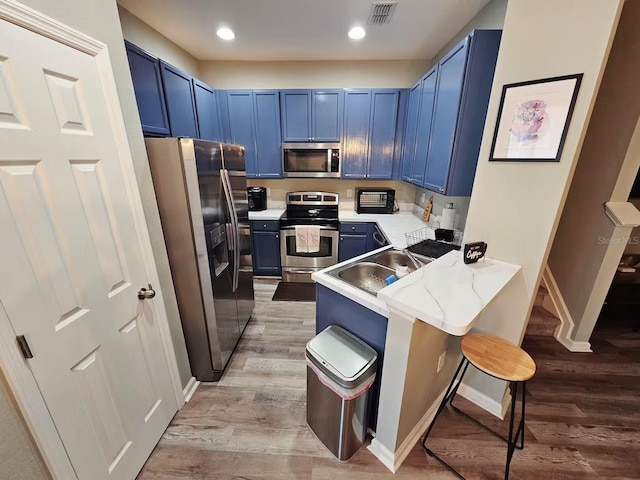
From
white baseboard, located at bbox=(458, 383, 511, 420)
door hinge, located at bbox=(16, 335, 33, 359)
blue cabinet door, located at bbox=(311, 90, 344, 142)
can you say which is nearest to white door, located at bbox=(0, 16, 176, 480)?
door hinge, located at bbox=(16, 335, 33, 359)

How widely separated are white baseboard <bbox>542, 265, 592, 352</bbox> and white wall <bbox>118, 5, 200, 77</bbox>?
4157mm

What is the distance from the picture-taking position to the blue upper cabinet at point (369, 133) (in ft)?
10.8

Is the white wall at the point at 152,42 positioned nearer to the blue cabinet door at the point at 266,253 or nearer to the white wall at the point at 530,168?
the blue cabinet door at the point at 266,253

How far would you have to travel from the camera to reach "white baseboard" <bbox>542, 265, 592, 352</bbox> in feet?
7.60

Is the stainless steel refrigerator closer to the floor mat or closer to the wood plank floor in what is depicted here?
the wood plank floor

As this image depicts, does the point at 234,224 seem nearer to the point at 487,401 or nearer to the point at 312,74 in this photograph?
the point at 487,401

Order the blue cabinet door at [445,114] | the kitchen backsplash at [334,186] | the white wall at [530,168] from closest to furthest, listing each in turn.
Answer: the white wall at [530,168] < the blue cabinet door at [445,114] < the kitchen backsplash at [334,186]

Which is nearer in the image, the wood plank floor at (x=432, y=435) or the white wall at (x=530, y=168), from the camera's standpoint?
the white wall at (x=530, y=168)

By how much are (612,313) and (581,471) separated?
2009 millimetres

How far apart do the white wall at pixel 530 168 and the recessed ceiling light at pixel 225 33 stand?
2.45 m

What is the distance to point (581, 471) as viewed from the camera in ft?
4.72

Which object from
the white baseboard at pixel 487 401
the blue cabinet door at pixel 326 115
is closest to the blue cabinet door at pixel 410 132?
the blue cabinet door at pixel 326 115

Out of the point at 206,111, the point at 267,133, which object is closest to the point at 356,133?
the point at 267,133

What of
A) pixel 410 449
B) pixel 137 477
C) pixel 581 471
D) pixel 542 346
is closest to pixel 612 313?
pixel 542 346
